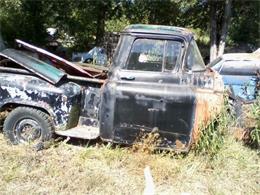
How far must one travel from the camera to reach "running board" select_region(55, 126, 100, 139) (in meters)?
6.39

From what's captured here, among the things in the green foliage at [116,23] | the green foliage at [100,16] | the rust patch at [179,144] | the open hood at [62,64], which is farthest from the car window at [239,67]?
the green foliage at [116,23]

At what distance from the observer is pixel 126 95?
6.12m

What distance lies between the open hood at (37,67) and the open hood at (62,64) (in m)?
0.16

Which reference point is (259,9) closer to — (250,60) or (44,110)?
(250,60)

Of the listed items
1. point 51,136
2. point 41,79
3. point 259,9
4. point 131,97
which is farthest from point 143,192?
point 259,9

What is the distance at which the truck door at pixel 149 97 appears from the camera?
238 inches

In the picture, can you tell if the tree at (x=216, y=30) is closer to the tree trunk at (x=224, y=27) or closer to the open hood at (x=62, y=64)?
the tree trunk at (x=224, y=27)

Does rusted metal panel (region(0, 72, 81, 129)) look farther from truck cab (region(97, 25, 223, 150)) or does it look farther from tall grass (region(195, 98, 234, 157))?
tall grass (region(195, 98, 234, 157))

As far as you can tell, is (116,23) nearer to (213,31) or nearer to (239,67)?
(213,31)

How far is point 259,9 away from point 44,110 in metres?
15.4

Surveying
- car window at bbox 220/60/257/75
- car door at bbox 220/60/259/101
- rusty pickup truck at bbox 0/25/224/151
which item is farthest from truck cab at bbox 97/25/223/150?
car window at bbox 220/60/257/75

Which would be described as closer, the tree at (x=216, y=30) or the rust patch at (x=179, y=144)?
the rust patch at (x=179, y=144)

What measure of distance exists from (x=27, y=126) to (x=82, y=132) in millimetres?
824

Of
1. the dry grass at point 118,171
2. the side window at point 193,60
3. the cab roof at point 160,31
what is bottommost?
the dry grass at point 118,171
